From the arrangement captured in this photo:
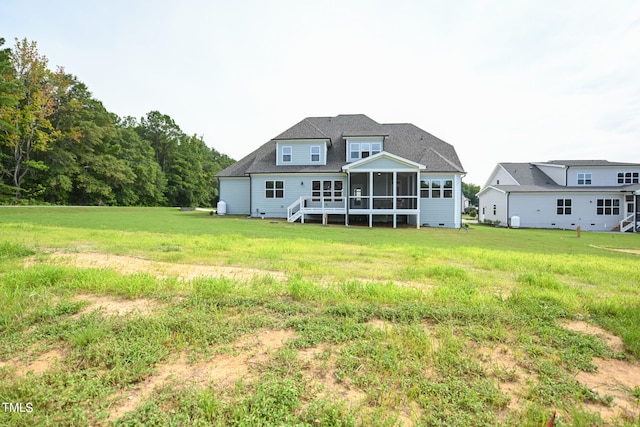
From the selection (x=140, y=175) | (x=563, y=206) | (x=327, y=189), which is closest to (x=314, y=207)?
(x=327, y=189)

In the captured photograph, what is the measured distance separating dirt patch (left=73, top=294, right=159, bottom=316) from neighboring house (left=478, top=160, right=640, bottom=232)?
1186 inches

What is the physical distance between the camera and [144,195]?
45.9 meters

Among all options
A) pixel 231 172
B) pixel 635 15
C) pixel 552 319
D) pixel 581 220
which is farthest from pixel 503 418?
pixel 581 220

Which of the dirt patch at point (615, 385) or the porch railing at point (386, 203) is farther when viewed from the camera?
the porch railing at point (386, 203)

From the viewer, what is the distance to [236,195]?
84.4 ft

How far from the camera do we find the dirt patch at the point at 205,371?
2193 mm

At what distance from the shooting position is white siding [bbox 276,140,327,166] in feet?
78.0

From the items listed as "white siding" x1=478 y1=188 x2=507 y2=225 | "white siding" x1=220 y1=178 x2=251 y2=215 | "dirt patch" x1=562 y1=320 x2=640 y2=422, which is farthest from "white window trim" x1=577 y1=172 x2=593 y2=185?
"dirt patch" x1=562 y1=320 x2=640 y2=422

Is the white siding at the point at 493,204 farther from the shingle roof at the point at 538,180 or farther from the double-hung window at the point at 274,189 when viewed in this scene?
the double-hung window at the point at 274,189

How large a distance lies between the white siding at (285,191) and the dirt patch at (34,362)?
67.5 feet

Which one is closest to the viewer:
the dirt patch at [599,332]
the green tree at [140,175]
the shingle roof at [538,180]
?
the dirt patch at [599,332]

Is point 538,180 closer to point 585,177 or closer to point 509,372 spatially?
point 585,177

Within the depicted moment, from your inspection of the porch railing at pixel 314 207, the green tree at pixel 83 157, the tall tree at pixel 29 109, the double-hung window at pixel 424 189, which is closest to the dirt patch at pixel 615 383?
the porch railing at pixel 314 207

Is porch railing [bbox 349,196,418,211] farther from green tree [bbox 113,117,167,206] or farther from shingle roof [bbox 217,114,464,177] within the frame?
green tree [bbox 113,117,167,206]
